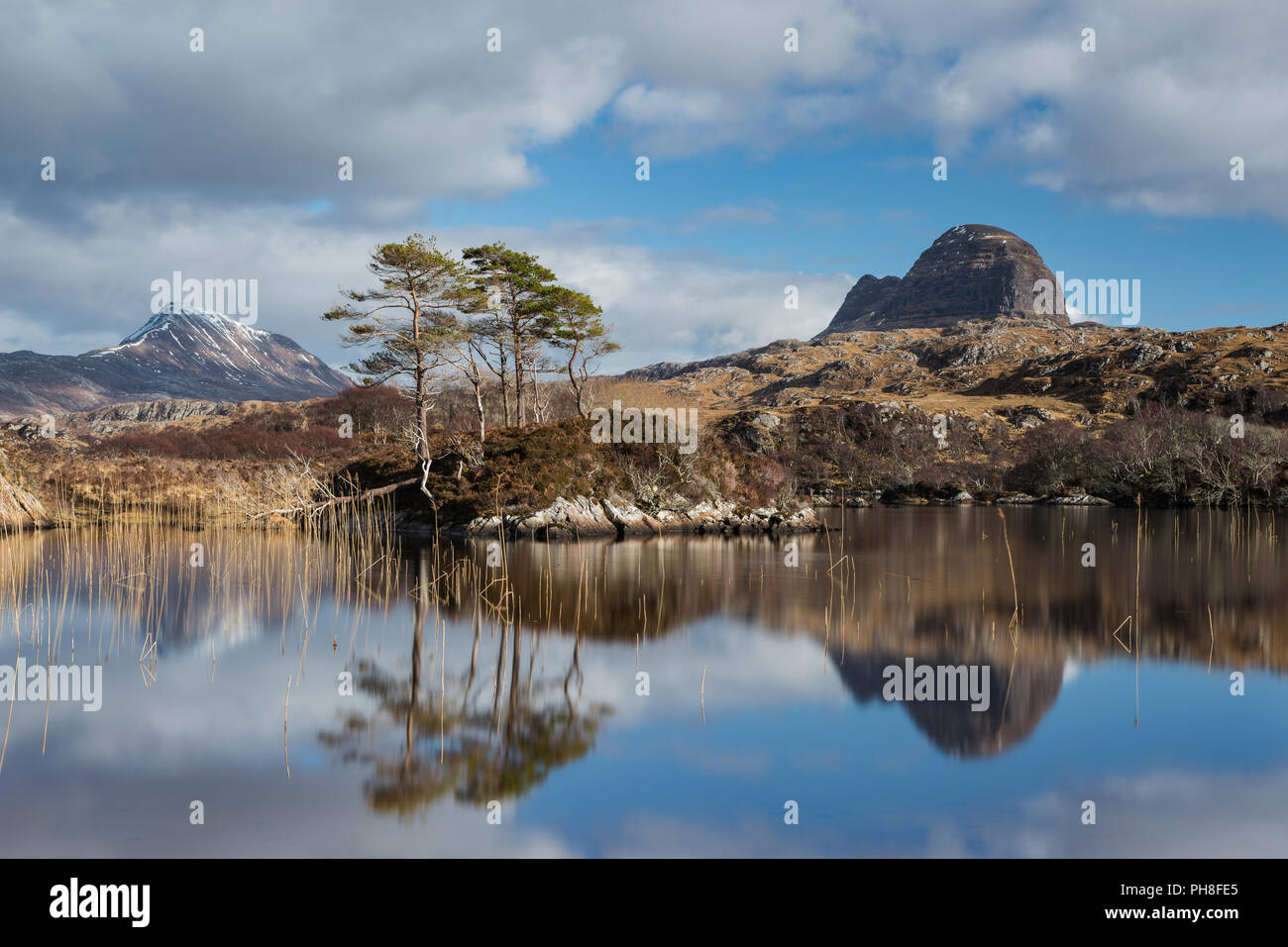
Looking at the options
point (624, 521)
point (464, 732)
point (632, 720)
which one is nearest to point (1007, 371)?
point (624, 521)

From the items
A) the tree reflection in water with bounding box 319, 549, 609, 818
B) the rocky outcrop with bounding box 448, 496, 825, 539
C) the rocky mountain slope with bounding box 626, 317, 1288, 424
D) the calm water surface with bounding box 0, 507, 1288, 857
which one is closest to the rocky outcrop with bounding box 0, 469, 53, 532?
the calm water surface with bounding box 0, 507, 1288, 857

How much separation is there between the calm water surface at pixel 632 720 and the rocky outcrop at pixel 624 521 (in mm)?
11741

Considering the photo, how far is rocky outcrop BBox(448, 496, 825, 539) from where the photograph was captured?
96.3 feet

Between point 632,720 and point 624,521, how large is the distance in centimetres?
2260

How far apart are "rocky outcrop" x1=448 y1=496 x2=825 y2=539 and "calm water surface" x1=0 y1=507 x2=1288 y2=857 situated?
1174 cm

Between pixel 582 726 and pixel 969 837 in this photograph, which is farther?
pixel 582 726

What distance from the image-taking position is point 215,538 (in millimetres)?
24922

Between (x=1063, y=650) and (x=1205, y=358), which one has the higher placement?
(x=1205, y=358)

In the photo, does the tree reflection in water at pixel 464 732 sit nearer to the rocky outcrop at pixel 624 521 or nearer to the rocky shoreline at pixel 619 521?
the rocky shoreline at pixel 619 521

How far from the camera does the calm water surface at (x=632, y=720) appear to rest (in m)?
5.97

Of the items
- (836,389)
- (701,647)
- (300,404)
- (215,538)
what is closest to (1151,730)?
(701,647)

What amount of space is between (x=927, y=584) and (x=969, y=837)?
12.3 metres

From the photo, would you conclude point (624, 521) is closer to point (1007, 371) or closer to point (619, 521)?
point (619, 521)

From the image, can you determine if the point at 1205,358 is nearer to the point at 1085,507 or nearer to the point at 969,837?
the point at 1085,507
